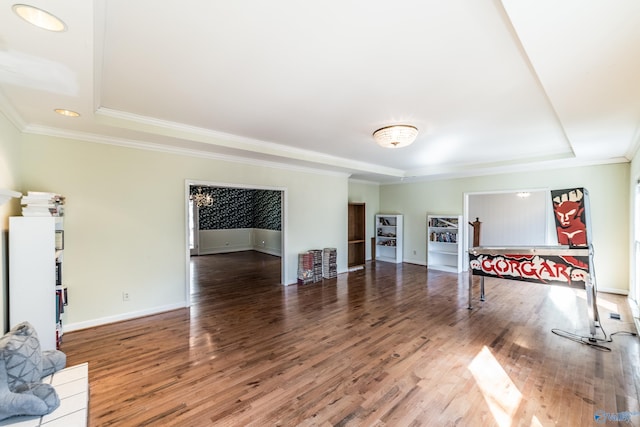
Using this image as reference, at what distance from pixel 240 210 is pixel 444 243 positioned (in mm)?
7458

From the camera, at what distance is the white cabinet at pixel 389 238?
26.7 feet

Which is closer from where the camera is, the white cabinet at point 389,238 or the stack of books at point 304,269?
the stack of books at point 304,269

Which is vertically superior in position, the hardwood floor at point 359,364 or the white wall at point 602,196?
the white wall at point 602,196

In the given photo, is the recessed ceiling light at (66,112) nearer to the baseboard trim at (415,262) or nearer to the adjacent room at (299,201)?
the adjacent room at (299,201)

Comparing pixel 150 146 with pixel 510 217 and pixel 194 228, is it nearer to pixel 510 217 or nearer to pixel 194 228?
pixel 194 228

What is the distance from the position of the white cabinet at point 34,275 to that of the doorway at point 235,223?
21.5 feet

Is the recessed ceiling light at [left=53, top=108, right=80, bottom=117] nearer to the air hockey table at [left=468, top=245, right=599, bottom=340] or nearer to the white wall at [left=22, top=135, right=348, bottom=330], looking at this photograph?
the white wall at [left=22, top=135, right=348, bottom=330]

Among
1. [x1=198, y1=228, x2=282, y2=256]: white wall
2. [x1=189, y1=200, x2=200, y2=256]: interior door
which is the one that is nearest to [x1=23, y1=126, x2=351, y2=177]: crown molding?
[x1=198, y1=228, x2=282, y2=256]: white wall

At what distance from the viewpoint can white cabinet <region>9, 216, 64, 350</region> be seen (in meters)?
2.63

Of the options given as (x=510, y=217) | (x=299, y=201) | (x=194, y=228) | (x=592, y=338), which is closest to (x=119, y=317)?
(x=299, y=201)

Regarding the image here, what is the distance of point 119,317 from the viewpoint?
3818 millimetres

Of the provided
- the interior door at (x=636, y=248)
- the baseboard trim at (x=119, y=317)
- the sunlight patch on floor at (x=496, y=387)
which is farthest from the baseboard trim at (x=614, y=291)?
the baseboard trim at (x=119, y=317)

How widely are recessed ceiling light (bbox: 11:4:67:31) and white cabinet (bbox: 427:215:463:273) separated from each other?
289 inches

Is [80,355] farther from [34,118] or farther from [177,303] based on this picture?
[34,118]
